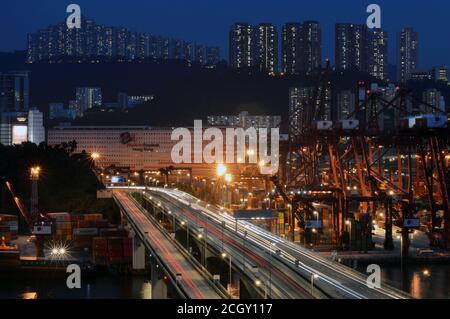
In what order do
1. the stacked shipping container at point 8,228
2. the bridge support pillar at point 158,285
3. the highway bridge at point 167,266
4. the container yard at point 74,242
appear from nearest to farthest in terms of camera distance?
the highway bridge at point 167,266, the bridge support pillar at point 158,285, the container yard at point 74,242, the stacked shipping container at point 8,228

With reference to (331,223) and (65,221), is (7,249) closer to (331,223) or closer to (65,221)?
(65,221)

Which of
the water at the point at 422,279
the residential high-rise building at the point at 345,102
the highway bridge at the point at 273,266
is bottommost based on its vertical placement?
the water at the point at 422,279

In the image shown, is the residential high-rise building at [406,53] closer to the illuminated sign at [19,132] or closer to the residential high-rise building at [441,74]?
the residential high-rise building at [441,74]

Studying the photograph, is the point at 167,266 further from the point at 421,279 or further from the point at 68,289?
the point at 421,279

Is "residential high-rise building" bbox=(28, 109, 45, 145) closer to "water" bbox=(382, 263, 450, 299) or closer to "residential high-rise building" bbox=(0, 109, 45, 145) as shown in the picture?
"residential high-rise building" bbox=(0, 109, 45, 145)

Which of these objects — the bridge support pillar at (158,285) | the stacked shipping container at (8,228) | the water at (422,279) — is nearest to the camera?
the bridge support pillar at (158,285)

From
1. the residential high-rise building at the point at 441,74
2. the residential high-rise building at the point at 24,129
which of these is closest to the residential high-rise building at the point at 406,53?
the residential high-rise building at the point at 441,74

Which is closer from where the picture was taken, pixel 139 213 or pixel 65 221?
pixel 139 213
